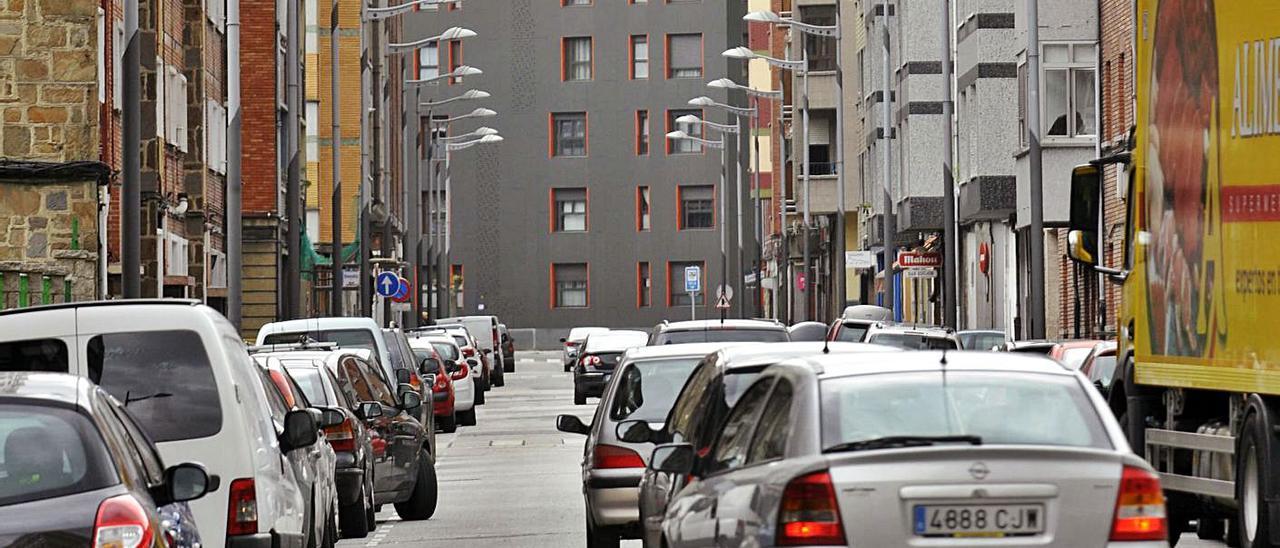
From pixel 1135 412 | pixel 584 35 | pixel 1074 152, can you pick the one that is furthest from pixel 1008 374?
pixel 584 35

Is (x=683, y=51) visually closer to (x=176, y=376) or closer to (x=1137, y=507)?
(x=176, y=376)

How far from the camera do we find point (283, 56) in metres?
65.1

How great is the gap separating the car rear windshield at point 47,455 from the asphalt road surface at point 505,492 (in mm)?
9659

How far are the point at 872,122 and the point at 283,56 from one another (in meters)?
18.5

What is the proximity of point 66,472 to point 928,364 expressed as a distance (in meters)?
3.21

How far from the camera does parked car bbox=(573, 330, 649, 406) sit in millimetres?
45781

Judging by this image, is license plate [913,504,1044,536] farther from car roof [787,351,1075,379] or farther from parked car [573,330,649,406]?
parked car [573,330,649,406]

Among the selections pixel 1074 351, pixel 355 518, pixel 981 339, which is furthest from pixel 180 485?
pixel 981 339

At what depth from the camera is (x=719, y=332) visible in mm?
24203

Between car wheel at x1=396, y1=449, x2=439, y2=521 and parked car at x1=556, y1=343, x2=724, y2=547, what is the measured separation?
14.8 ft

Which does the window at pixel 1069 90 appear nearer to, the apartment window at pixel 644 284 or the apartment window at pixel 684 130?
the apartment window at pixel 684 130

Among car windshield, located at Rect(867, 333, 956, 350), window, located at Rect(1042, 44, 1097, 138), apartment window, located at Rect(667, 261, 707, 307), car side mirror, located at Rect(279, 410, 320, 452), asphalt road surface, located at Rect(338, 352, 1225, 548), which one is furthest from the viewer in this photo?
apartment window, located at Rect(667, 261, 707, 307)

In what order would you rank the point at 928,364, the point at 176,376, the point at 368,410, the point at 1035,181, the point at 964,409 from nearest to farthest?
the point at 964,409, the point at 928,364, the point at 176,376, the point at 368,410, the point at 1035,181

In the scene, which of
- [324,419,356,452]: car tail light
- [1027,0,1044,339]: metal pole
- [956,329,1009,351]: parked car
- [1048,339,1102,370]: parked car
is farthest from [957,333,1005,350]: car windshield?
[324,419,356,452]: car tail light
